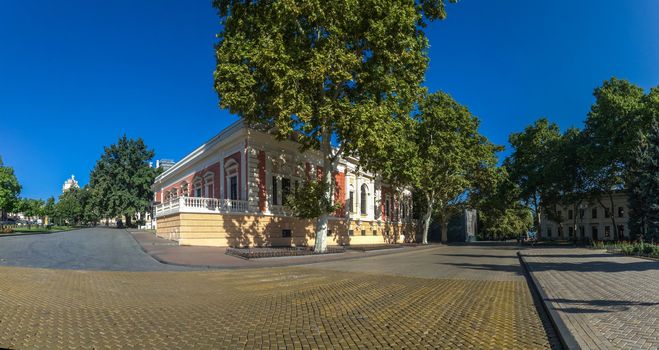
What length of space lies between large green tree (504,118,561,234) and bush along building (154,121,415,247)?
23.2 metres

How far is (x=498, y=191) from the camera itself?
165 feet

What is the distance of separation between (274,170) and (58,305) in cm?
2296

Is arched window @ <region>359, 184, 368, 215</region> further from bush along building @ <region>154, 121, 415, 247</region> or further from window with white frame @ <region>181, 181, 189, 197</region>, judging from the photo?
window with white frame @ <region>181, 181, 189, 197</region>

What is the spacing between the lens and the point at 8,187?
184 ft

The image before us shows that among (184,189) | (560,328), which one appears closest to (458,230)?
(184,189)

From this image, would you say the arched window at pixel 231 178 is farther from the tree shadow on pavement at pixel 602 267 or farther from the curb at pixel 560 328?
the curb at pixel 560 328

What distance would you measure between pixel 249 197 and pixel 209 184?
8.70 metres

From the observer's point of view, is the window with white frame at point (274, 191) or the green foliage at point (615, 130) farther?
the green foliage at point (615, 130)

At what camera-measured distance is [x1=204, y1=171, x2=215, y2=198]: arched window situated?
33.8 meters

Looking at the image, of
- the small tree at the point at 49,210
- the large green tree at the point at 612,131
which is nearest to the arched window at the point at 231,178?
the large green tree at the point at 612,131

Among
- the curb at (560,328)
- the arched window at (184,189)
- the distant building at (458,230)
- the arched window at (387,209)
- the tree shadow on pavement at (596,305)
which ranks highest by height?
the arched window at (184,189)

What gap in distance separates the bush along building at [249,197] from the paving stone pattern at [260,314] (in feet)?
46.0

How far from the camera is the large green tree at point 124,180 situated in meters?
58.8

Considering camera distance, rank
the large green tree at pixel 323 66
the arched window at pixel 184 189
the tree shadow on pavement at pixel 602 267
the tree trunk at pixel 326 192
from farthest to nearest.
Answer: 1. the arched window at pixel 184 189
2. the tree trunk at pixel 326 192
3. the large green tree at pixel 323 66
4. the tree shadow on pavement at pixel 602 267
